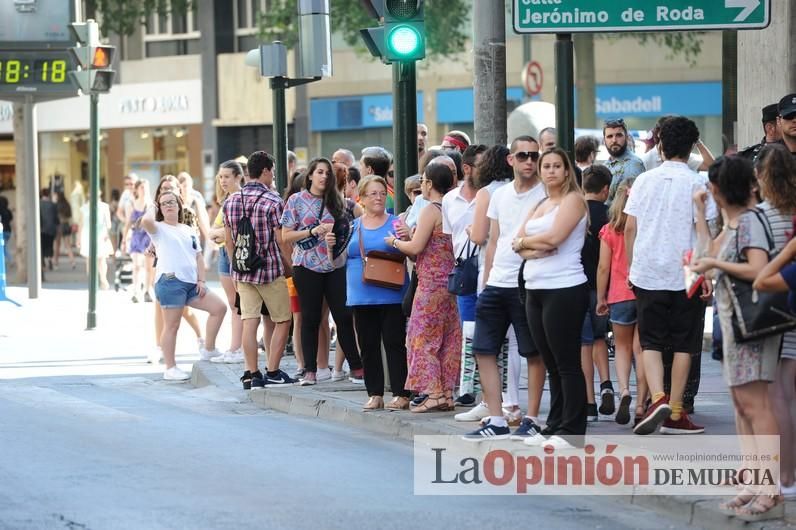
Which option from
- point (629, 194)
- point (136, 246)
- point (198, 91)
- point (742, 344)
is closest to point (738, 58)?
point (629, 194)

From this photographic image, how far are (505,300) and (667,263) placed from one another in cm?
98

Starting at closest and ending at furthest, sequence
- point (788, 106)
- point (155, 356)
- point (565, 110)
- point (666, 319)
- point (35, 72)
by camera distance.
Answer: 1. point (788, 106)
2. point (666, 319)
3. point (565, 110)
4. point (155, 356)
5. point (35, 72)

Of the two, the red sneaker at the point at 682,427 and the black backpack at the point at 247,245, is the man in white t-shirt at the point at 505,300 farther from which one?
the black backpack at the point at 247,245

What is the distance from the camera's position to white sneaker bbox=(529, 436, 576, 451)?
8.92 meters

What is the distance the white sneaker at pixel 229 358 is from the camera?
14859 mm

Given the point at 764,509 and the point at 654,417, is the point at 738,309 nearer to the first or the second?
the point at 764,509

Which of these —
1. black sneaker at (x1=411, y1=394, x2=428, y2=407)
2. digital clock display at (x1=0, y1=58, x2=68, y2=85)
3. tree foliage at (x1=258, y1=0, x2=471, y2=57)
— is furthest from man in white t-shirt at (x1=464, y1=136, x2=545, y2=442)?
tree foliage at (x1=258, y1=0, x2=471, y2=57)

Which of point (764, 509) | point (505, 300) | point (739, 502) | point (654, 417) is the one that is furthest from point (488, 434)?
point (764, 509)

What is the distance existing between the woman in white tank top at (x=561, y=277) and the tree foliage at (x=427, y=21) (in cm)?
2360

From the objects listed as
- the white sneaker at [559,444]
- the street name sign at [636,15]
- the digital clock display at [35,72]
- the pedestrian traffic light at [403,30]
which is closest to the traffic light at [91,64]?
the digital clock display at [35,72]

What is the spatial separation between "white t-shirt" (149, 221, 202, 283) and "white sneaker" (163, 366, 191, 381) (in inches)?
30.9

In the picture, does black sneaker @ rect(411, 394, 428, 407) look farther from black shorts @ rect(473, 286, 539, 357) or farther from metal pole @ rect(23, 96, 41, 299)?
metal pole @ rect(23, 96, 41, 299)

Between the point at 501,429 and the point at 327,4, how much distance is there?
6270 mm

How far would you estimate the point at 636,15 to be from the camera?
10.1 meters
